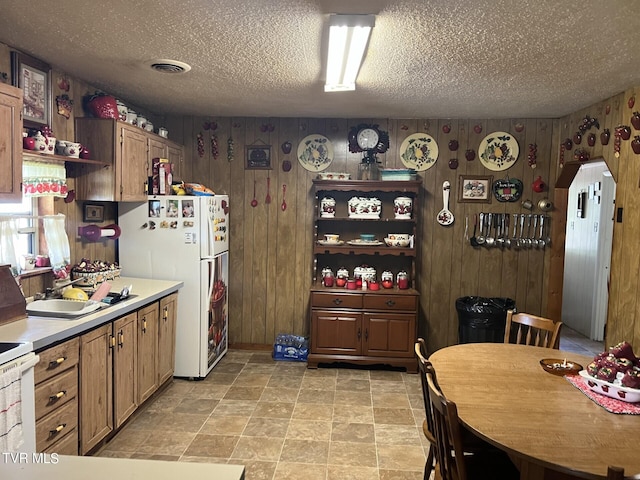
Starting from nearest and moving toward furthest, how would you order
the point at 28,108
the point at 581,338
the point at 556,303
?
the point at 28,108, the point at 556,303, the point at 581,338

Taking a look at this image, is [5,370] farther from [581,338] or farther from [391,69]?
[581,338]

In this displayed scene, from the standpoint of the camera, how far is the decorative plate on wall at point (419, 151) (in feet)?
14.8

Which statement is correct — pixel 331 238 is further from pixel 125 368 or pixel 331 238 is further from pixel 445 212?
pixel 125 368

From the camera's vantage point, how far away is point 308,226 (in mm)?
4656

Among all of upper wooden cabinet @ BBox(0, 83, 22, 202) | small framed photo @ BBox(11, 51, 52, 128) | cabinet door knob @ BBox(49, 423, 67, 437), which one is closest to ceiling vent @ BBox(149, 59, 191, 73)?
small framed photo @ BBox(11, 51, 52, 128)

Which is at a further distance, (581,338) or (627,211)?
(581,338)

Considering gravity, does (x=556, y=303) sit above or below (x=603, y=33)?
below

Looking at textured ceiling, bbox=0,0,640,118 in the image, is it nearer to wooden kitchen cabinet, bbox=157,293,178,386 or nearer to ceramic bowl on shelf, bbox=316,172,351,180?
ceramic bowl on shelf, bbox=316,172,351,180

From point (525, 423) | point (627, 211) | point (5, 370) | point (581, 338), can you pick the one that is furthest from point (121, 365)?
point (581, 338)

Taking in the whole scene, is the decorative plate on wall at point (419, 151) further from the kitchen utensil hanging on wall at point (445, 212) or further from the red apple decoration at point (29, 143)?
the red apple decoration at point (29, 143)

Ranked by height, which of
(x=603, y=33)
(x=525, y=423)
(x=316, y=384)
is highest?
(x=603, y=33)

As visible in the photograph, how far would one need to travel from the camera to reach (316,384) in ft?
12.8

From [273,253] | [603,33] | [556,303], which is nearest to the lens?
[603,33]

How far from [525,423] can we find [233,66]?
8.39 feet
